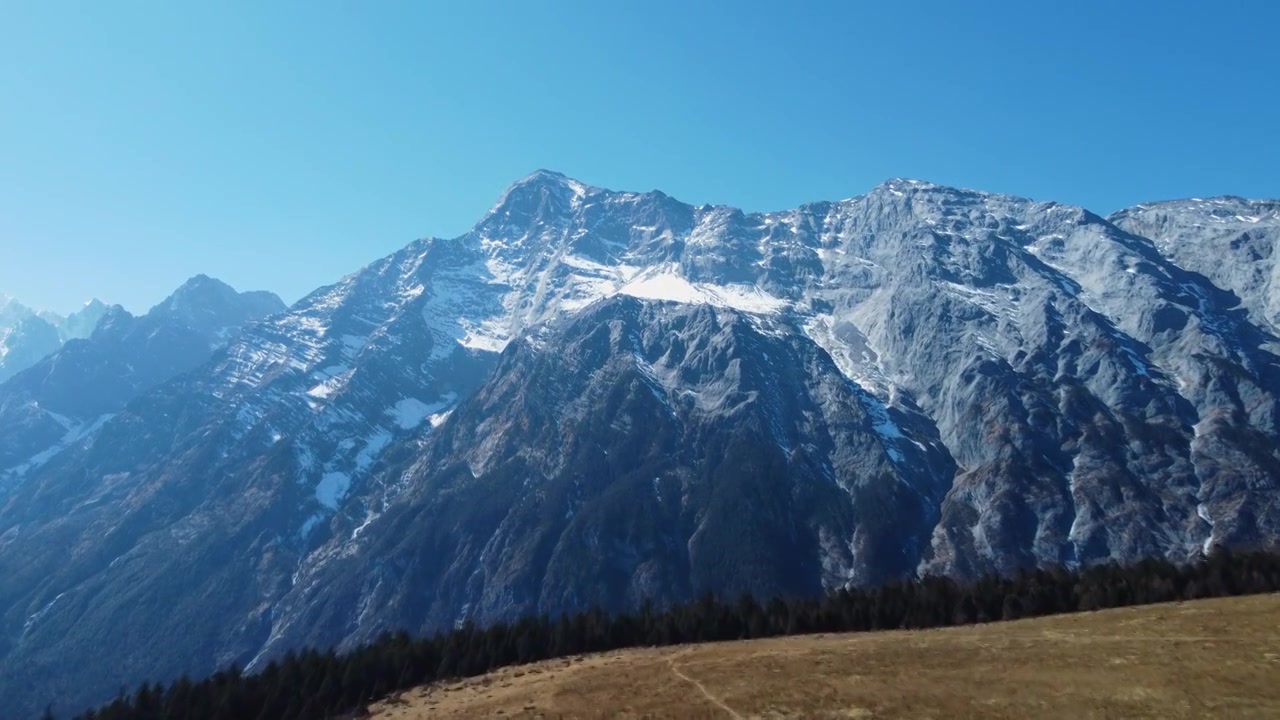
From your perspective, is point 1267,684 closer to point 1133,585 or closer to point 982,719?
point 982,719

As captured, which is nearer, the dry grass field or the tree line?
the dry grass field

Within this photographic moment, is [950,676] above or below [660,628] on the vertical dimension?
below

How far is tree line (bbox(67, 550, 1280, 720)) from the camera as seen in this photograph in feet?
272

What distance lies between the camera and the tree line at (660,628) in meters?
82.9

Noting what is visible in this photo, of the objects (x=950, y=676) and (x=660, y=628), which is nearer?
(x=950, y=676)

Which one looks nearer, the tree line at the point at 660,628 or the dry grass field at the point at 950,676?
the dry grass field at the point at 950,676

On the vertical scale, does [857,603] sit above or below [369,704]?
above

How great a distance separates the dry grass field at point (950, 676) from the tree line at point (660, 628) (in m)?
11.7

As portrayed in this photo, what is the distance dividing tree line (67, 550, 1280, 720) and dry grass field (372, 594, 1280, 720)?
1167cm

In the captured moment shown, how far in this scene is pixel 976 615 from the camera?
3701 inches

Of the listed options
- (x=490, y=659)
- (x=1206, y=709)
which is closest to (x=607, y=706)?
(x=490, y=659)

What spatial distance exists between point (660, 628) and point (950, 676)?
42.3 metres

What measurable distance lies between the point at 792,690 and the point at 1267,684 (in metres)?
29.8

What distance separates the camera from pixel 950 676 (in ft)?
201
